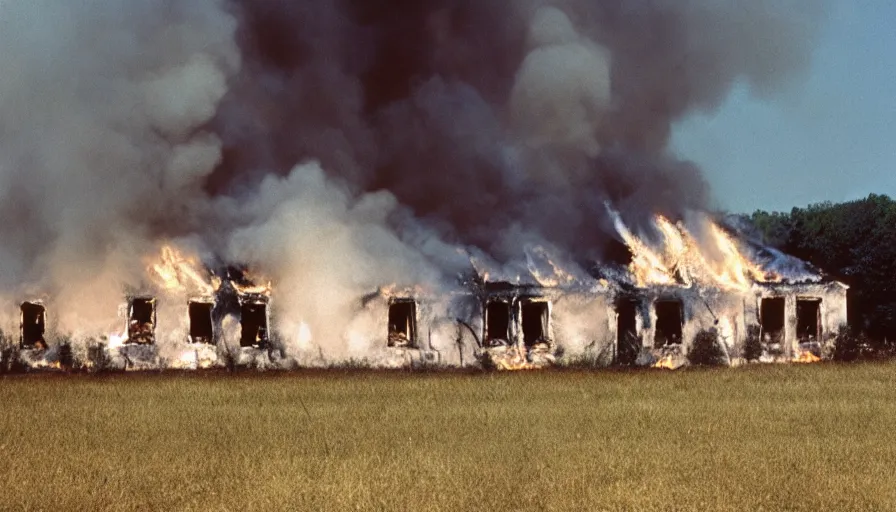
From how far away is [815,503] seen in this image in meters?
11.6

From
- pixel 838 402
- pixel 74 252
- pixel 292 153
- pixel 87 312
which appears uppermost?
pixel 292 153

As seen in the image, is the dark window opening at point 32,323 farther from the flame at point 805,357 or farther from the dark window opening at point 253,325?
the flame at point 805,357

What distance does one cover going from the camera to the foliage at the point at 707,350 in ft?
99.0

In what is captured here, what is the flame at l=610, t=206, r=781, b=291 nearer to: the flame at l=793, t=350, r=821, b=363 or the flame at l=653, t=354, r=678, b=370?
the flame at l=653, t=354, r=678, b=370

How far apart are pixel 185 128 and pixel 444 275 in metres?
10.7

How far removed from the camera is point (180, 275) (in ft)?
94.5

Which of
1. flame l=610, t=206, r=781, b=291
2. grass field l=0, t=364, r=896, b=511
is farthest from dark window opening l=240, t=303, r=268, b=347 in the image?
flame l=610, t=206, r=781, b=291

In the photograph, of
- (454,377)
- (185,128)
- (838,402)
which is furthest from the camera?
(185,128)

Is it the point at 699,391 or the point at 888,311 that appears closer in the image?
the point at 699,391

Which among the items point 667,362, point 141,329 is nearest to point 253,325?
point 141,329

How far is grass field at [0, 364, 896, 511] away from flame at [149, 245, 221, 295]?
12.7 feet

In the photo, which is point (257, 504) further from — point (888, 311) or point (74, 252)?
point (888, 311)

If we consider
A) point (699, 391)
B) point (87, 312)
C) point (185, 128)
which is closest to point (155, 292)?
point (87, 312)

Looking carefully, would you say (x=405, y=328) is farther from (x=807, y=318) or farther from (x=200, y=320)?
(x=807, y=318)
